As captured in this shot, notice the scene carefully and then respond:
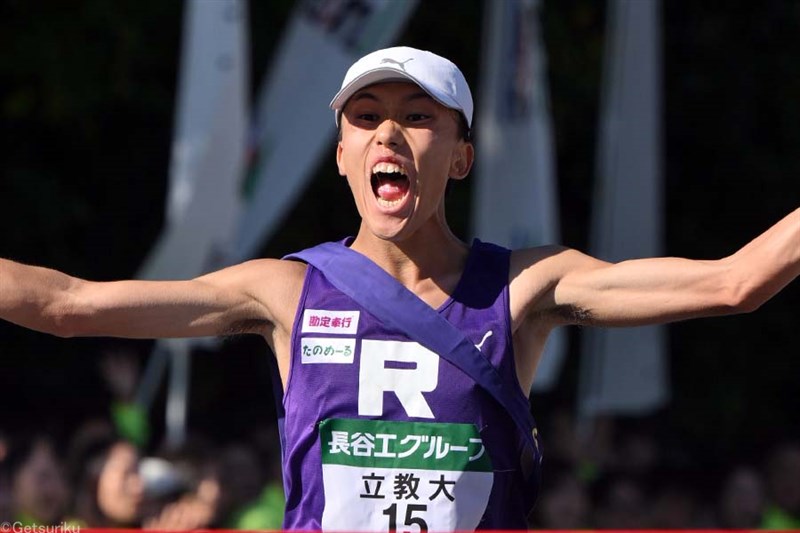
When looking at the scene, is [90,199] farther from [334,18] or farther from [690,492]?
[690,492]

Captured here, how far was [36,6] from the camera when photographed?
1060 centimetres

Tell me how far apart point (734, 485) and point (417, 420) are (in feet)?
19.0

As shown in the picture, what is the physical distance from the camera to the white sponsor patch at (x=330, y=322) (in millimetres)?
3688

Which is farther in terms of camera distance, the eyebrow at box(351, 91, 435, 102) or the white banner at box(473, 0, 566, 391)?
the white banner at box(473, 0, 566, 391)

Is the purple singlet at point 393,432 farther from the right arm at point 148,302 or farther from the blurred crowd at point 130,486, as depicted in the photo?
the blurred crowd at point 130,486

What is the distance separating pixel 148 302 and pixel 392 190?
630mm

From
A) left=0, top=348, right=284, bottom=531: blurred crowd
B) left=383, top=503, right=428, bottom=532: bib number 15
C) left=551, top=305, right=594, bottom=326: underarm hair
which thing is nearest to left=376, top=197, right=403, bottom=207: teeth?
left=551, top=305, right=594, bottom=326: underarm hair

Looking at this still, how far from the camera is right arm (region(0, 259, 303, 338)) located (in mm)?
3631

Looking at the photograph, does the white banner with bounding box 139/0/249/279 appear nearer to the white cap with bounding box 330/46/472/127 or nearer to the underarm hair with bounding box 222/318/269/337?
the underarm hair with bounding box 222/318/269/337

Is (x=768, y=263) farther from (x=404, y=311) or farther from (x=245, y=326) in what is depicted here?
(x=245, y=326)

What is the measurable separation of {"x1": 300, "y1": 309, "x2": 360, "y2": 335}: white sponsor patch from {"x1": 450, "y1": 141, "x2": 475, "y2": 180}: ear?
476 millimetres

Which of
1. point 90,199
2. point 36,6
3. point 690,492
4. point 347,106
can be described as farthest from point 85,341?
point 347,106

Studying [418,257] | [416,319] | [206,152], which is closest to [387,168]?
[418,257]

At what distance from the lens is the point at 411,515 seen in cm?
361
